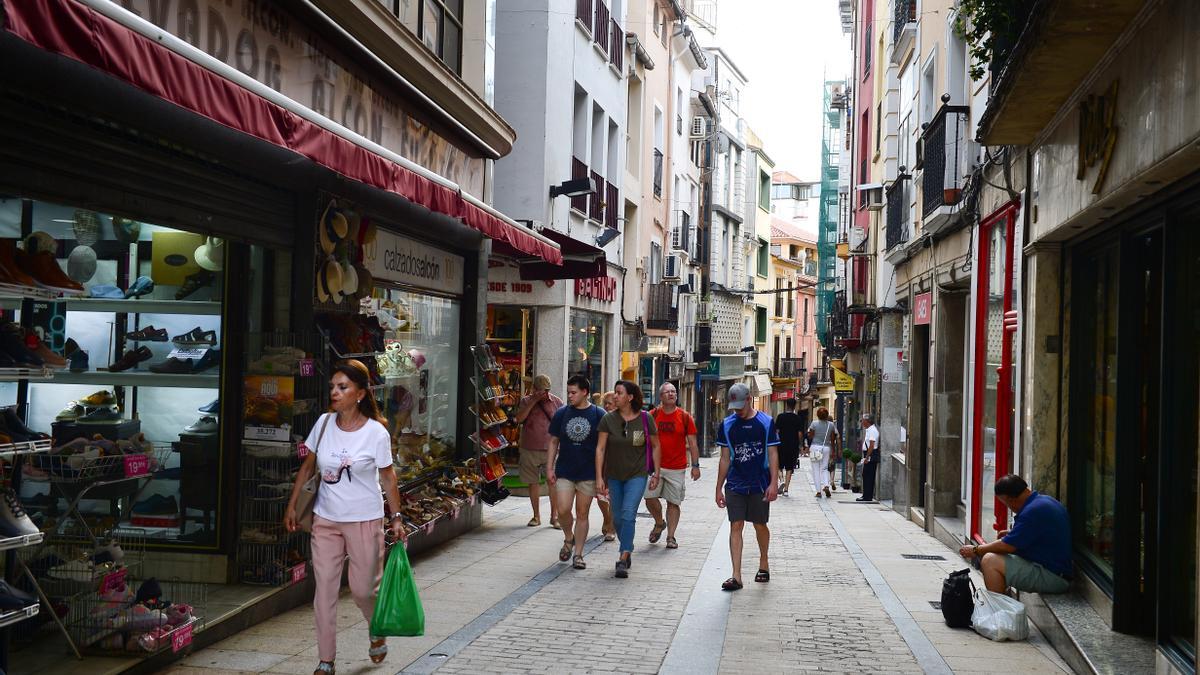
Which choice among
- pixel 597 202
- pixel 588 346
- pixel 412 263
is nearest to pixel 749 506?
pixel 412 263

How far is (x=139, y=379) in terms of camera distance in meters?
8.03

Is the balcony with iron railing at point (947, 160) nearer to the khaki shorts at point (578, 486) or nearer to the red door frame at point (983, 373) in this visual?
the red door frame at point (983, 373)

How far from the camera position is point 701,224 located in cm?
4316

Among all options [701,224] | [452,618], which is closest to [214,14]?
[452,618]

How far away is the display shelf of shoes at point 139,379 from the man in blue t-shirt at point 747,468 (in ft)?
13.7

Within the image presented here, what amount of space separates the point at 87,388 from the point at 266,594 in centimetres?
183

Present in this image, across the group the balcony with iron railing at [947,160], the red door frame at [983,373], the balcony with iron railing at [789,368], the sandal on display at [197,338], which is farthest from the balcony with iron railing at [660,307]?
the balcony with iron railing at [789,368]

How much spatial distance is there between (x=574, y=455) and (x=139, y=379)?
4.11 meters

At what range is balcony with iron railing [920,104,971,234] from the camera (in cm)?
1358

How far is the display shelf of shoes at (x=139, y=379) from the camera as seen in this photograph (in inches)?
303

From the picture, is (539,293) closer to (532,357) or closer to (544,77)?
(532,357)

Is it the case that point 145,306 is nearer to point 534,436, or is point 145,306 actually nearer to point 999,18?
point 534,436

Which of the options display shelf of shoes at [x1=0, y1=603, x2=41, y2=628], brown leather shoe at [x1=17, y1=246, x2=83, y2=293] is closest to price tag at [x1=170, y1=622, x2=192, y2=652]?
display shelf of shoes at [x1=0, y1=603, x2=41, y2=628]

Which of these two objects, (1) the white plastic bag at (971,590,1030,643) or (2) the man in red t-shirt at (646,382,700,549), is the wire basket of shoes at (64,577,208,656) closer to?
(1) the white plastic bag at (971,590,1030,643)
